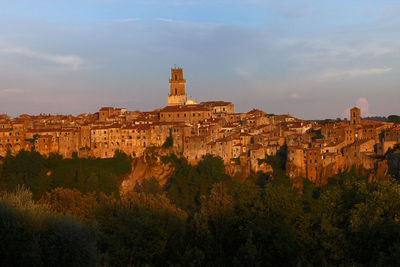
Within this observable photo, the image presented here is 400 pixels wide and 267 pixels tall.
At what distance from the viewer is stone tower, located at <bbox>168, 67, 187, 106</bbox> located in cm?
7450

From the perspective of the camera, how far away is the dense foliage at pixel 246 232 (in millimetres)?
20016

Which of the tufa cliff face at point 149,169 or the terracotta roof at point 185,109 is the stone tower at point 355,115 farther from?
the tufa cliff face at point 149,169

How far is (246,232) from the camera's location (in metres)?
24.0

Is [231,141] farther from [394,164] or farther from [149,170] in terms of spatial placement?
[394,164]

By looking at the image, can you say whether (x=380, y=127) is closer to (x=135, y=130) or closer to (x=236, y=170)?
(x=236, y=170)

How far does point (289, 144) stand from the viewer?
160 feet

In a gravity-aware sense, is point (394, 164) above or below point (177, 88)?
below

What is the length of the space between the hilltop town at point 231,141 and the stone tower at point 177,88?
16.4m

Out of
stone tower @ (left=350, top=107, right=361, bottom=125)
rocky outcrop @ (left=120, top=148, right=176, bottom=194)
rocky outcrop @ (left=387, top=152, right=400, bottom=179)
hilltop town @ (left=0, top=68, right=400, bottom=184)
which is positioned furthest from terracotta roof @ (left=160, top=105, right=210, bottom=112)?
rocky outcrop @ (left=387, top=152, right=400, bottom=179)

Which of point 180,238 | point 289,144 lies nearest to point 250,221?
point 180,238

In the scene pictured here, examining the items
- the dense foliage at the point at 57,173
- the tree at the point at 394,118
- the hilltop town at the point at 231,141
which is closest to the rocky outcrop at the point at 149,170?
the dense foliage at the point at 57,173

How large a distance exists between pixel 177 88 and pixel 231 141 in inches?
1098

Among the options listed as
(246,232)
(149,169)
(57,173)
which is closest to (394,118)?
(149,169)

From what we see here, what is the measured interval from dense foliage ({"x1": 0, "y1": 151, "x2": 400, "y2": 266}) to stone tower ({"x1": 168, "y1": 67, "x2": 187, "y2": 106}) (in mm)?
45744
